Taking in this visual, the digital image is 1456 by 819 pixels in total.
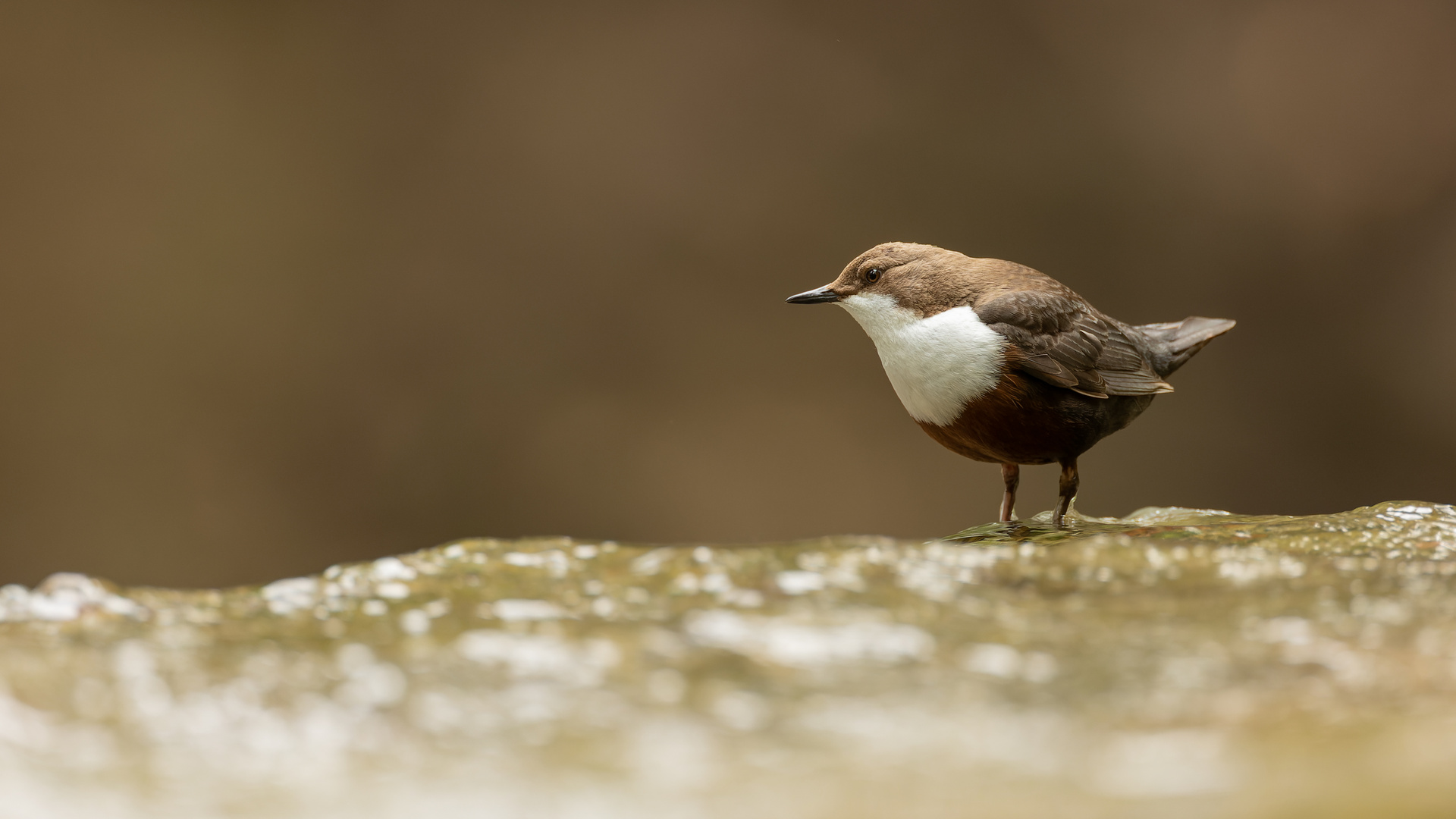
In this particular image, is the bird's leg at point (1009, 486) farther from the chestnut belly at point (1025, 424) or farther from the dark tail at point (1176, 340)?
the dark tail at point (1176, 340)

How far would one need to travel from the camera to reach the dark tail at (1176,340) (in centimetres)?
299

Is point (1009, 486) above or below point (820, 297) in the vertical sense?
below

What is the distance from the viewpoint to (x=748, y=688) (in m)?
1.29

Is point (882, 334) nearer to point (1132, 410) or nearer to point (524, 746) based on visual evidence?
point (1132, 410)

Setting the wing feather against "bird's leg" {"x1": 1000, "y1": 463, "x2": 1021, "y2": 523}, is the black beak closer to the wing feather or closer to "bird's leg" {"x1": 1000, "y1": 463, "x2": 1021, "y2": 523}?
the wing feather

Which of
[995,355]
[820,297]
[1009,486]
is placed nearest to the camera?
[995,355]

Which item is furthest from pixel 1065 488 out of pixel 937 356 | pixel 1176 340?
pixel 1176 340

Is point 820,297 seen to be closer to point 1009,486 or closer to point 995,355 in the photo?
point 995,355

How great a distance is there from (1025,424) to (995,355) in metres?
0.17

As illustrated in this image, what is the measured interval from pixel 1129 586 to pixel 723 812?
902 mm

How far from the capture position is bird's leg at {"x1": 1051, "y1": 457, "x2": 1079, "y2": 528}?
2627 mm

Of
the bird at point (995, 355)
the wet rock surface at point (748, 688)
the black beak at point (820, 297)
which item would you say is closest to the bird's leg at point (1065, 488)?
the bird at point (995, 355)

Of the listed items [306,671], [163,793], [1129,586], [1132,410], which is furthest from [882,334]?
[163,793]

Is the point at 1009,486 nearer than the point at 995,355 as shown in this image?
No
